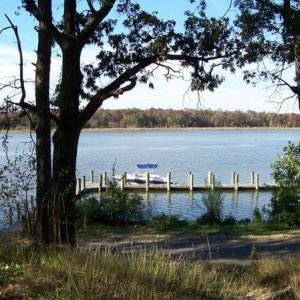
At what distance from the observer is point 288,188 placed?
17.4m

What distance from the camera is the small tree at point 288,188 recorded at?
17.2m

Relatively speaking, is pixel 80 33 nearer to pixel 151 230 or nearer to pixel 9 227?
pixel 9 227

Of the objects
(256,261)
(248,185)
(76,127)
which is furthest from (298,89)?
(248,185)

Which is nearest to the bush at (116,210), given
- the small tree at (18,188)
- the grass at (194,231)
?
the grass at (194,231)

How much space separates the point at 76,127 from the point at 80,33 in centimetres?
194

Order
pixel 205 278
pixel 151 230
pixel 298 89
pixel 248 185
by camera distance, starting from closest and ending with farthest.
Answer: pixel 205 278 → pixel 298 89 → pixel 151 230 → pixel 248 185

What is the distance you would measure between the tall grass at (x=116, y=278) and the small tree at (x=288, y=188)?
389 inches

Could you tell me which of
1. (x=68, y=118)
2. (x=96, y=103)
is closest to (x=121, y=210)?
(x=96, y=103)

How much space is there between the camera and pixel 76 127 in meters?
10.9

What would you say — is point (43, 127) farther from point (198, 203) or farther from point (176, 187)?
point (176, 187)

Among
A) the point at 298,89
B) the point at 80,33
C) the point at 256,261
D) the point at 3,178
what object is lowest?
the point at 256,261

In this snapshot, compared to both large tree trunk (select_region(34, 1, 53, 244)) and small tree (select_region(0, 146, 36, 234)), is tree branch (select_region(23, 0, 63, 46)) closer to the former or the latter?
large tree trunk (select_region(34, 1, 53, 244))

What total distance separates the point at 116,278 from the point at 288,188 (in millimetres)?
12681

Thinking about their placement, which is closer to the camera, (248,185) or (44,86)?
(44,86)
